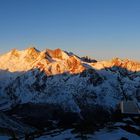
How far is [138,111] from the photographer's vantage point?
151625mm

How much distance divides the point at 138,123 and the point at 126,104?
14.8 m

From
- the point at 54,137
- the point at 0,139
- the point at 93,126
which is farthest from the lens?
the point at 0,139

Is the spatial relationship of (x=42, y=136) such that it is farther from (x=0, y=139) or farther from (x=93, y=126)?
(x=0, y=139)

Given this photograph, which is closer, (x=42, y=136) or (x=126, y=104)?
(x=42, y=136)

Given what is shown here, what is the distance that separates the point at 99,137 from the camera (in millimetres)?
116438

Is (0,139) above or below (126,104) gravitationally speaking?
below

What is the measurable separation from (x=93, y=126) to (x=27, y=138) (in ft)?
79.9

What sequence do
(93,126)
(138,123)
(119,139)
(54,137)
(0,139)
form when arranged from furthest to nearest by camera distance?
(0,139) → (138,123) → (93,126) → (54,137) → (119,139)

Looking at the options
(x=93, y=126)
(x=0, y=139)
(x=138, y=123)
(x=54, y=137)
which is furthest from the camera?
(x=0, y=139)

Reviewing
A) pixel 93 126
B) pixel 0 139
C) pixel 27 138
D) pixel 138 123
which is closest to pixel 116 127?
pixel 93 126

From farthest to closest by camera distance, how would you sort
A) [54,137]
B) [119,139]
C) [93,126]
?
[93,126] → [54,137] → [119,139]

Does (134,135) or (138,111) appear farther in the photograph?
(138,111)

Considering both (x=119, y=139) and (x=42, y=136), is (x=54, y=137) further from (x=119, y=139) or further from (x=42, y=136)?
(x=119, y=139)

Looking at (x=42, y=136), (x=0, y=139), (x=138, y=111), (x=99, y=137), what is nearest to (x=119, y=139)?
(x=99, y=137)
